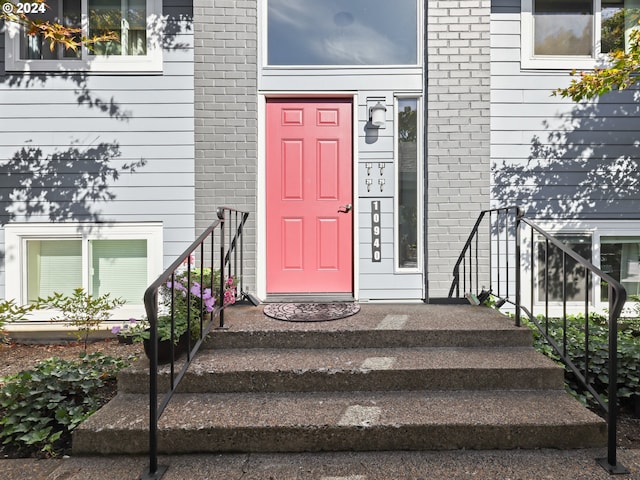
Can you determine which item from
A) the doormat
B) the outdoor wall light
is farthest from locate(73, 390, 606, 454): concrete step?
the outdoor wall light

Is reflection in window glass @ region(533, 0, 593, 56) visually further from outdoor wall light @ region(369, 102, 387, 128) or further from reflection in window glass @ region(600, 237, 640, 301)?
reflection in window glass @ region(600, 237, 640, 301)

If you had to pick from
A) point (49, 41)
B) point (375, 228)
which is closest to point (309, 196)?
point (375, 228)

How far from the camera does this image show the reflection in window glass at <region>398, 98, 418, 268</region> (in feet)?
12.2

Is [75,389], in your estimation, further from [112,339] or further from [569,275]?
[569,275]

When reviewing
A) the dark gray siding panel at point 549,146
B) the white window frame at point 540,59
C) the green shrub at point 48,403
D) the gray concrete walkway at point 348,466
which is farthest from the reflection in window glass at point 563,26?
the green shrub at point 48,403

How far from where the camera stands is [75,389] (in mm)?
2324

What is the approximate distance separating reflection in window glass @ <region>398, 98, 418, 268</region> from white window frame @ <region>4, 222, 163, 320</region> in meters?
2.36

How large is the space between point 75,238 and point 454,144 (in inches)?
149

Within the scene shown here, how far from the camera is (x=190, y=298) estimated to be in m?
2.54

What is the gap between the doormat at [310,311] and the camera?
9.62 ft

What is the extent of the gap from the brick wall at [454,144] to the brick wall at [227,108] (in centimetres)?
169

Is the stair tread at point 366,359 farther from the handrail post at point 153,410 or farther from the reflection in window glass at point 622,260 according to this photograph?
the reflection in window glass at point 622,260

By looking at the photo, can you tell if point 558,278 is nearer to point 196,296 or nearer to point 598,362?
point 598,362

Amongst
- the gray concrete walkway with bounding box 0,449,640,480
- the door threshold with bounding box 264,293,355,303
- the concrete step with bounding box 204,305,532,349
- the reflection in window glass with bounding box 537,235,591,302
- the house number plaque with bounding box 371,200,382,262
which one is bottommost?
the gray concrete walkway with bounding box 0,449,640,480
